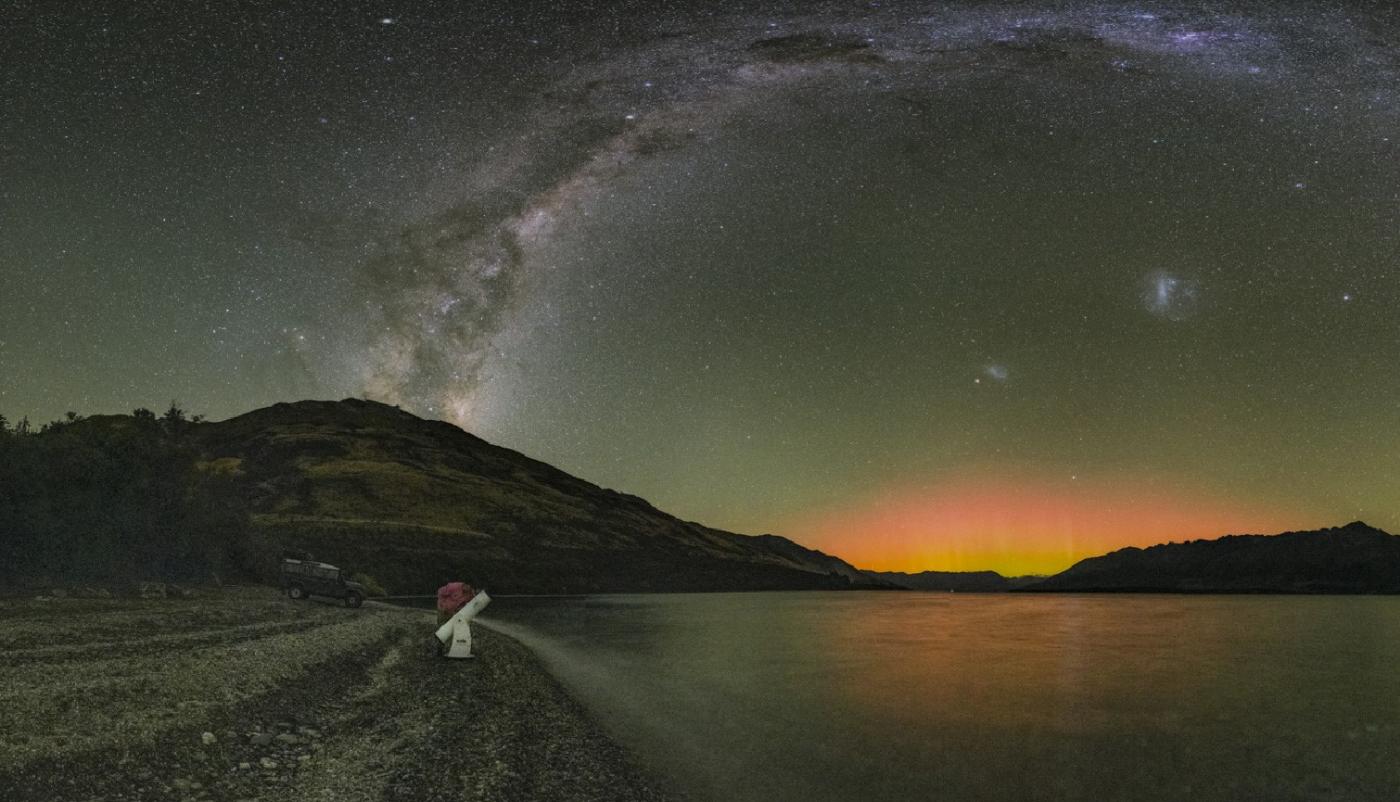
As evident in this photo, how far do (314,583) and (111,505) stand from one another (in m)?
16.4

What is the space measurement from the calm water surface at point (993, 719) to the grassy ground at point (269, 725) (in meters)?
3.30

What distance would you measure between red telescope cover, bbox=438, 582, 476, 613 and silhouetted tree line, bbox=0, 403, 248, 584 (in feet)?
116

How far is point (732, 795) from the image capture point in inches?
722

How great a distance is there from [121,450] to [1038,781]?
243ft

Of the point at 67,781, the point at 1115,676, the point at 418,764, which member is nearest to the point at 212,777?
the point at 67,781

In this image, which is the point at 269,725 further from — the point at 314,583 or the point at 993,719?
the point at 314,583

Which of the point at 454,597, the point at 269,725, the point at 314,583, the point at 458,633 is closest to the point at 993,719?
the point at 458,633

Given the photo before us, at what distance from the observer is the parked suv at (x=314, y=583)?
64812 mm

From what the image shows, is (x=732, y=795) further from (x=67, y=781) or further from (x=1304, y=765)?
(x=1304, y=765)

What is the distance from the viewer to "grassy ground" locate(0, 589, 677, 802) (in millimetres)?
13398

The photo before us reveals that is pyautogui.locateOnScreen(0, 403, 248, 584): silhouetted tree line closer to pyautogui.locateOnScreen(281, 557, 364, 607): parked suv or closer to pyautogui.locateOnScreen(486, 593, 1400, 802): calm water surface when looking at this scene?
pyautogui.locateOnScreen(281, 557, 364, 607): parked suv

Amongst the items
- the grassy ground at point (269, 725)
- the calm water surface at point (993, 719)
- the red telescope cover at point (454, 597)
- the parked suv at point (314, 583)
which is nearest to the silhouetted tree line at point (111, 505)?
the parked suv at point (314, 583)

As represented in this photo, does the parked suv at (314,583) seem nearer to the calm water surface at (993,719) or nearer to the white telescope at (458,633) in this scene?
the calm water surface at (993,719)

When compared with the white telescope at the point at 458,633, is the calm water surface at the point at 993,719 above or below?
below
